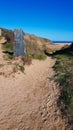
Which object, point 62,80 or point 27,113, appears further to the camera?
point 62,80

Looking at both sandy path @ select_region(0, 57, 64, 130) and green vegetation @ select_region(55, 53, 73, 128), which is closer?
sandy path @ select_region(0, 57, 64, 130)

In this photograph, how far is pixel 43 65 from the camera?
19.8m

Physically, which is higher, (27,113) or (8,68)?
(8,68)

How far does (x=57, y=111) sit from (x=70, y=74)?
17.3 feet

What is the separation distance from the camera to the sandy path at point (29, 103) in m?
8.26

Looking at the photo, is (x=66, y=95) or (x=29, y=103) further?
(x=66, y=95)

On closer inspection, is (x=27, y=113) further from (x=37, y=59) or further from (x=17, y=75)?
(x=37, y=59)

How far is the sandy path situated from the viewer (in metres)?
8.26

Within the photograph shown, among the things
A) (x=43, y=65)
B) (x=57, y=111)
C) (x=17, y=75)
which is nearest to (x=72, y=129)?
(x=57, y=111)

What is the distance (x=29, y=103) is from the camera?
1035cm

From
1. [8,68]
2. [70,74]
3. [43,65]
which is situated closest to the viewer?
[70,74]

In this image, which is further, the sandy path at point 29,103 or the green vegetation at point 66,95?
the green vegetation at point 66,95

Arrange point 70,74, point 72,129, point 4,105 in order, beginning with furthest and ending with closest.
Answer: point 70,74 < point 4,105 < point 72,129

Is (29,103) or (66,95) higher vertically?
(66,95)
